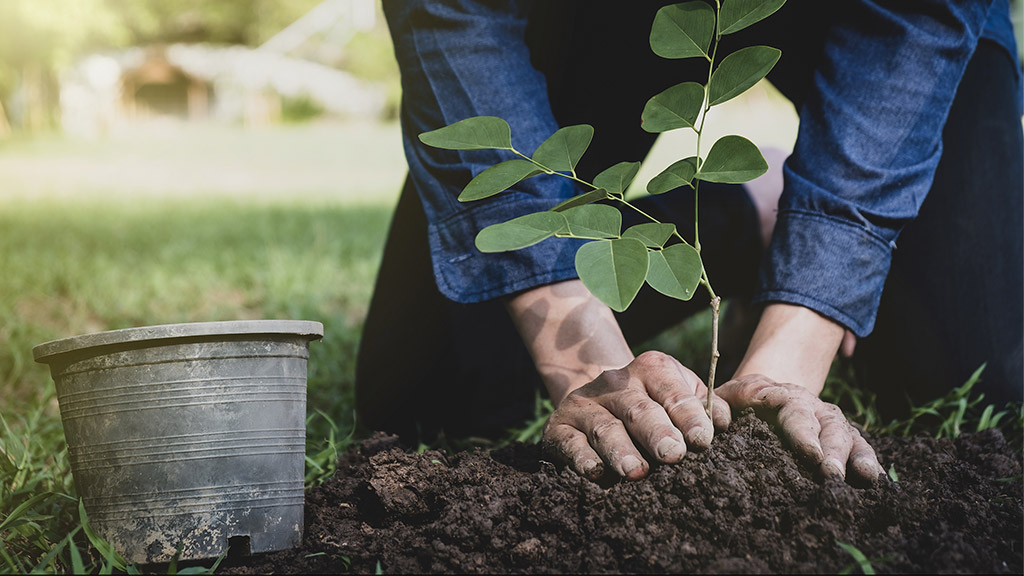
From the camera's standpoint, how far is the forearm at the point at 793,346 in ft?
4.01

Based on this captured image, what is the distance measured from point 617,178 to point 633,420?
317 mm

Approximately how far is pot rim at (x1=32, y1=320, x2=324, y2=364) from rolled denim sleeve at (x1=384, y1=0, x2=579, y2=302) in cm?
38

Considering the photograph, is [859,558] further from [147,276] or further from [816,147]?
[147,276]

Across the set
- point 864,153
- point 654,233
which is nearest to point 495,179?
point 654,233

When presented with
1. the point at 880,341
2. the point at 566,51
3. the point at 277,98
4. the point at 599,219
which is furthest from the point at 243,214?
the point at 277,98

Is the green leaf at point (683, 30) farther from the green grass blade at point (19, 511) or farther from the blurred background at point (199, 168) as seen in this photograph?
the blurred background at point (199, 168)

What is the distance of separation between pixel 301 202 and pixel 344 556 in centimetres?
607

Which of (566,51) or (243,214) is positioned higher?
(566,51)

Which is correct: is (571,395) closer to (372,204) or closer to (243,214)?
(243,214)

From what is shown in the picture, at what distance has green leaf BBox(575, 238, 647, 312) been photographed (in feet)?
2.63

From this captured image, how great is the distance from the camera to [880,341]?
1865 mm

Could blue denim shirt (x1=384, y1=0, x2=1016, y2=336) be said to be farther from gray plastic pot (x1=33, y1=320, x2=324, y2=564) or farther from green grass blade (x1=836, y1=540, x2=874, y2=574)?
green grass blade (x1=836, y1=540, x2=874, y2=574)

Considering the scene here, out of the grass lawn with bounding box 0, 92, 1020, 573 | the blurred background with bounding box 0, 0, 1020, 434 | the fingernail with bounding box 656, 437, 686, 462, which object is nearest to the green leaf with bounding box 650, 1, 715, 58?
the fingernail with bounding box 656, 437, 686, 462

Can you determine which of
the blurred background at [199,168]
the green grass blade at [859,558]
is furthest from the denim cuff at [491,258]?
the blurred background at [199,168]
